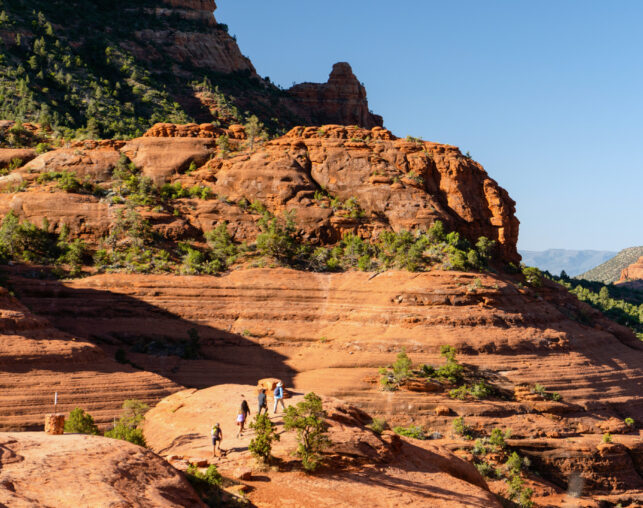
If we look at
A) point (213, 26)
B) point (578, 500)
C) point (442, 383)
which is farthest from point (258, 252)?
point (213, 26)

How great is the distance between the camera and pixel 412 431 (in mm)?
31906

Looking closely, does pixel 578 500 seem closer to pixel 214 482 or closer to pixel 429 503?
pixel 429 503

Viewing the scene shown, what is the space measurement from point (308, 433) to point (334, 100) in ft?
262

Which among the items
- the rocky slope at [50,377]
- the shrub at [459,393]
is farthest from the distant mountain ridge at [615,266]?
the rocky slope at [50,377]

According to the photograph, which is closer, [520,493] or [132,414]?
[132,414]

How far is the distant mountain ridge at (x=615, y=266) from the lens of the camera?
158 metres

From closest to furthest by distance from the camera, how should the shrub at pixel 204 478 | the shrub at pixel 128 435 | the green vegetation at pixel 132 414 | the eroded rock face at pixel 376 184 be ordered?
1. the shrub at pixel 204 478
2. the shrub at pixel 128 435
3. the green vegetation at pixel 132 414
4. the eroded rock face at pixel 376 184

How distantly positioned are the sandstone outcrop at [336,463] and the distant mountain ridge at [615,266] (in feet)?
470

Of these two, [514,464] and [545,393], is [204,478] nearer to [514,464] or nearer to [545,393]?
[514,464]

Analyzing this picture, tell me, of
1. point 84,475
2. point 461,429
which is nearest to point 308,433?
point 84,475

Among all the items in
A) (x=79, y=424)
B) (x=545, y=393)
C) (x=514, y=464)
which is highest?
(x=79, y=424)

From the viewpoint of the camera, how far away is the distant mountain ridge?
520 feet

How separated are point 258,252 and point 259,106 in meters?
43.9

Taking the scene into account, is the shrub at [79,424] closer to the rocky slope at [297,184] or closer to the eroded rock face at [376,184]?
the rocky slope at [297,184]
